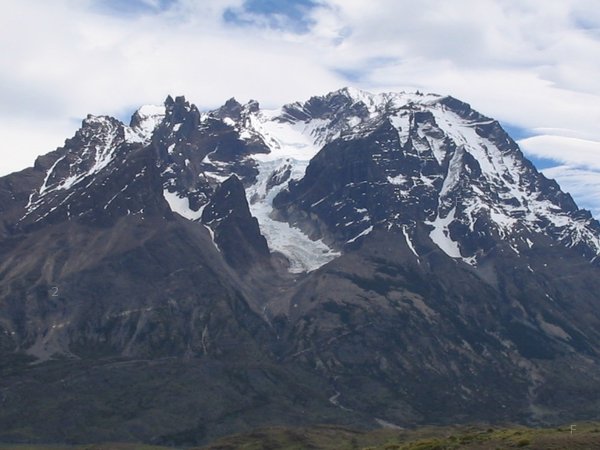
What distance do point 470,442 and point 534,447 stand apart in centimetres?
1799

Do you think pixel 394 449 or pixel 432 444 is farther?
pixel 394 449

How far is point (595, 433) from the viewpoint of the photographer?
175375 millimetres

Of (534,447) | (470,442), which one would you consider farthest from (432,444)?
(534,447)

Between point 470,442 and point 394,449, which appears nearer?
point 470,442

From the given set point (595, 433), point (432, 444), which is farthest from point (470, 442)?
point (595, 433)

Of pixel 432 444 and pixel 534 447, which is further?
pixel 432 444

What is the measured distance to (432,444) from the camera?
184750 mm

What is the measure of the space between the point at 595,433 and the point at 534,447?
16.3 m

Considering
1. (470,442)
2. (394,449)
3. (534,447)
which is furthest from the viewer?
(394,449)

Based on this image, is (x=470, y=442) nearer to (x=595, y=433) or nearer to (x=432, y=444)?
(x=432, y=444)

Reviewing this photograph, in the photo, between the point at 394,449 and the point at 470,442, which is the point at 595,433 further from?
the point at 394,449

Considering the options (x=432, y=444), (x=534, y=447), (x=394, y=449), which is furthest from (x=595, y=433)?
(x=394, y=449)

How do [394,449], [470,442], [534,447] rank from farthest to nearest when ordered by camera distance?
[394,449] → [470,442] → [534,447]

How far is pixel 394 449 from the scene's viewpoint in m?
199
